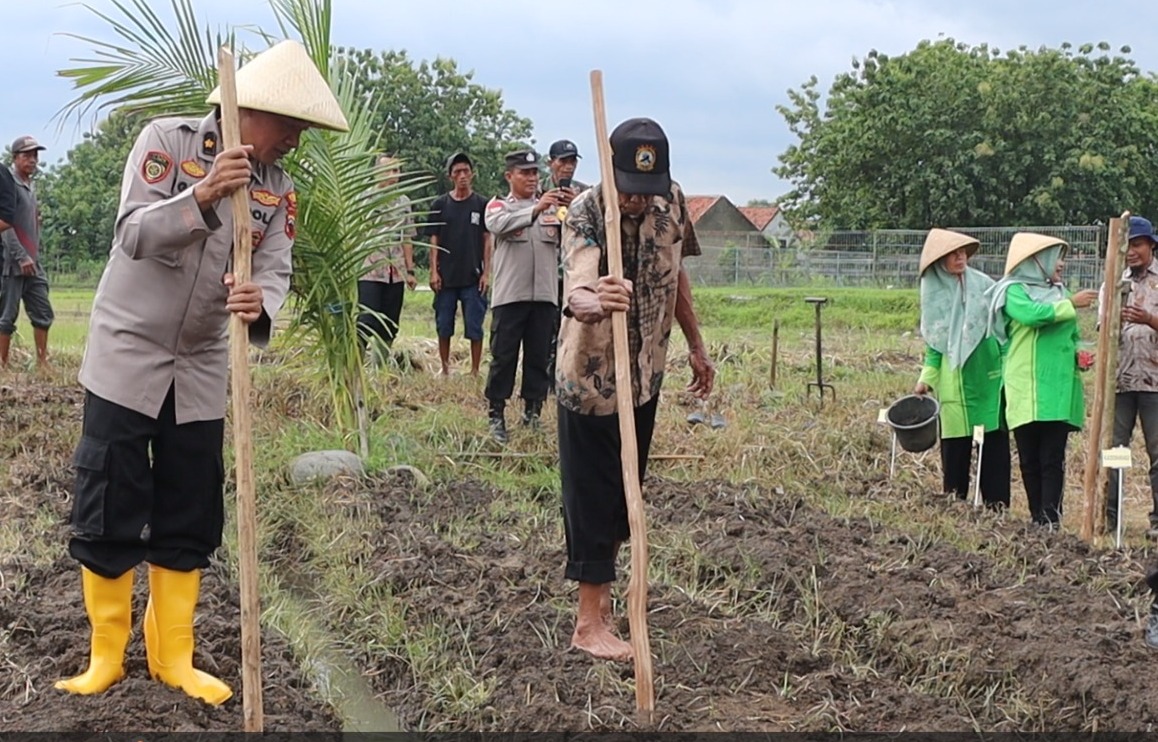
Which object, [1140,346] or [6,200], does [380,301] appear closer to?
[6,200]

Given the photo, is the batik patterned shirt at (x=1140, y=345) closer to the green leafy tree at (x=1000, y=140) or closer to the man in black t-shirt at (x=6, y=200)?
the man in black t-shirt at (x=6, y=200)

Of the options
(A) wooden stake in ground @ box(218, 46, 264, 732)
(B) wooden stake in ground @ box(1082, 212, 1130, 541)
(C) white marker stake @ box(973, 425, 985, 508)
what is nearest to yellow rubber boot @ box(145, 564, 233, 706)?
(A) wooden stake in ground @ box(218, 46, 264, 732)

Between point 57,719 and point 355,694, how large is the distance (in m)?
1.03

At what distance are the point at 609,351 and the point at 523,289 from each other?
4.01m

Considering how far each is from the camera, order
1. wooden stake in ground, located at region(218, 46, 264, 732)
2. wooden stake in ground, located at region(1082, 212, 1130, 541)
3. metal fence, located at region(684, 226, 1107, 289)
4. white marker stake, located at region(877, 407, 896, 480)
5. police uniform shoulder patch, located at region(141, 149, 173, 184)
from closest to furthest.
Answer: wooden stake in ground, located at region(218, 46, 264, 732) < police uniform shoulder patch, located at region(141, 149, 173, 184) < wooden stake in ground, located at region(1082, 212, 1130, 541) < white marker stake, located at region(877, 407, 896, 480) < metal fence, located at region(684, 226, 1107, 289)

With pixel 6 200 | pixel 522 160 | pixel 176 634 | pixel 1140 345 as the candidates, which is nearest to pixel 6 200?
Answer: pixel 6 200

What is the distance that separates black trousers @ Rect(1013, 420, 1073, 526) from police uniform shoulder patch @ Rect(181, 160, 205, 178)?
4.63 metres

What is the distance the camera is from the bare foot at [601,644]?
408 cm

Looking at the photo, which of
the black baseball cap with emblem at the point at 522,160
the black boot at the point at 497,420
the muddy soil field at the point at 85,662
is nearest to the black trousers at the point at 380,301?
the black boot at the point at 497,420

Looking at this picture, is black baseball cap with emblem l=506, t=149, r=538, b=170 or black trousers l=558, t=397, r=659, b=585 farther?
black baseball cap with emblem l=506, t=149, r=538, b=170

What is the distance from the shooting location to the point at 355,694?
4078 millimetres

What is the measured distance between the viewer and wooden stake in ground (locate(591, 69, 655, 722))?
353cm

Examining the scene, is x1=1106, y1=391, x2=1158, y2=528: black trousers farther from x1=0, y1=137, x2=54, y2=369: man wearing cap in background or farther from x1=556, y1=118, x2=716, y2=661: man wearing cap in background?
x1=0, y1=137, x2=54, y2=369: man wearing cap in background

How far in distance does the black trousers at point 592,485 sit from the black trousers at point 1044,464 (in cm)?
325
